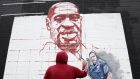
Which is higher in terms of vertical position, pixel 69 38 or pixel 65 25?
pixel 65 25

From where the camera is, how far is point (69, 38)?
15.1ft

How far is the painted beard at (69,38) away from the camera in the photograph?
4.57 metres

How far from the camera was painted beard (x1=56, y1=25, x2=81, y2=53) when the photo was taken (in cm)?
457

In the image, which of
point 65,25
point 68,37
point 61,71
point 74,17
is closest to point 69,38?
point 68,37

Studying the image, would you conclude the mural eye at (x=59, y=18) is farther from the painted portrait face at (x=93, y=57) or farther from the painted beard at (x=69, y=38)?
the painted portrait face at (x=93, y=57)

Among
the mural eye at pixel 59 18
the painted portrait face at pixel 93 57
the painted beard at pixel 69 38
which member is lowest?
the painted portrait face at pixel 93 57

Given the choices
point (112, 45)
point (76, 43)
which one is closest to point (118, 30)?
point (112, 45)

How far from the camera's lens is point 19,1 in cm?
503

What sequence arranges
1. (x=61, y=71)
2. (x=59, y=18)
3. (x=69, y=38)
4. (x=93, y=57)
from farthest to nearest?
1. (x=59, y=18)
2. (x=69, y=38)
3. (x=93, y=57)
4. (x=61, y=71)

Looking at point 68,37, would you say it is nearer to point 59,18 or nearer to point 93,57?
point 59,18

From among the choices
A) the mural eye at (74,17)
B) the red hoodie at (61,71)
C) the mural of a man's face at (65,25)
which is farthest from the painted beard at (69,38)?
the red hoodie at (61,71)

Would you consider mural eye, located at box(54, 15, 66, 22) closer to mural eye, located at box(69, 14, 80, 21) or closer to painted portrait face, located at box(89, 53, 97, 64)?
mural eye, located at box(69, 14, 80, 21)

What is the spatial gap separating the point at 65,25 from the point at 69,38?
19cm

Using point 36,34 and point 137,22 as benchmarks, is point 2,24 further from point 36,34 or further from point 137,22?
point 137,22
